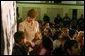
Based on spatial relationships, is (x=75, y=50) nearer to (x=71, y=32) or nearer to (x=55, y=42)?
(x=55, y=42)

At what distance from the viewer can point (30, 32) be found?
2.21 metres

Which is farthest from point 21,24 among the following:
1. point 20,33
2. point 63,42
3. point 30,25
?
point 63,42

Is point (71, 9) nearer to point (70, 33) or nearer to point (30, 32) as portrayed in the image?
point (70, 33)

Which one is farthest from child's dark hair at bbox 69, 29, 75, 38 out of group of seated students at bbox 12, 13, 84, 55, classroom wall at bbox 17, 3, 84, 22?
classroom wall at bbox 17, 3, 84, 22

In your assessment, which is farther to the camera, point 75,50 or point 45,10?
point 45,10

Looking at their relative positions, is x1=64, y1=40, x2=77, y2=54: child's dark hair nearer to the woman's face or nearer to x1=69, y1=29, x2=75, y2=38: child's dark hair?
the woman's face

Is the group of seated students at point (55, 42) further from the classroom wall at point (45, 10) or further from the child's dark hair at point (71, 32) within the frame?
the classroom wall at point (45, 10)

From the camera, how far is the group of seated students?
6.22ft

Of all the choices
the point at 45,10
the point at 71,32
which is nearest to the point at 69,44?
the point at 71,32

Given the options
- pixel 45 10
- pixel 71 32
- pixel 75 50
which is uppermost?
pixel 45 10

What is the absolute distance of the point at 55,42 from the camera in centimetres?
207

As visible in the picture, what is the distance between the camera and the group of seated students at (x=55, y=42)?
190cm

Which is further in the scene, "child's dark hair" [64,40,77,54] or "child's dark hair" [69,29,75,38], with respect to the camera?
"child's dark hair" [69,29,75,38]

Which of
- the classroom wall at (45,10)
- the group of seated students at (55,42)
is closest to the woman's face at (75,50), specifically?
the group of seated students at (55,42)
